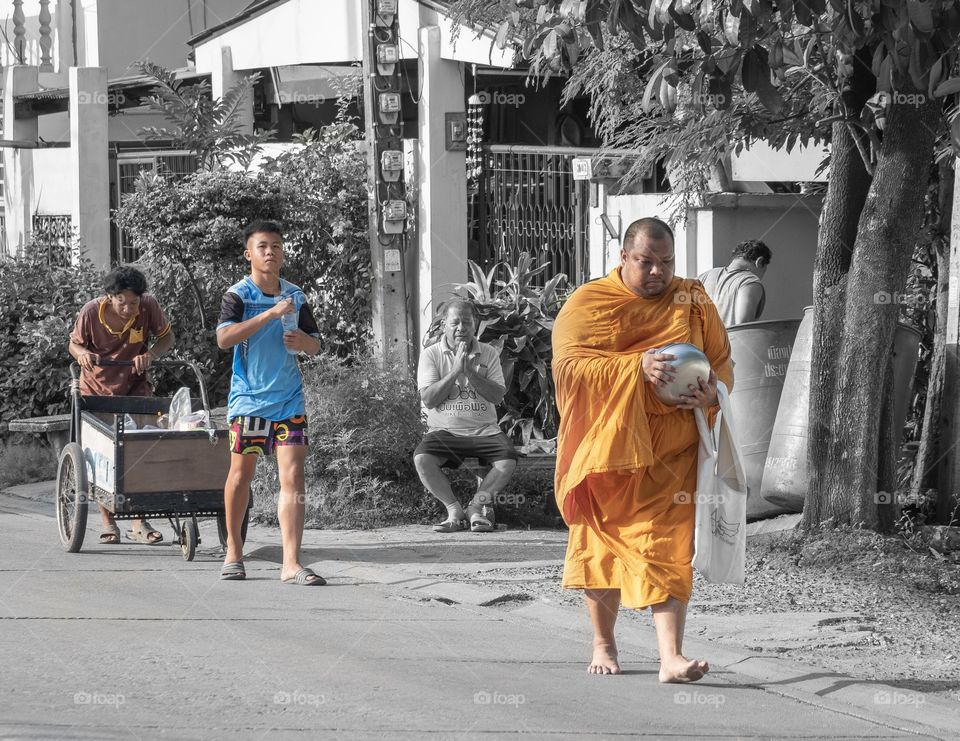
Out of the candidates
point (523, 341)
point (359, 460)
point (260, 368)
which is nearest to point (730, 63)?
point (260, 368)

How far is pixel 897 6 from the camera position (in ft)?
22.2

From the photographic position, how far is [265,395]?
8125 millimetres

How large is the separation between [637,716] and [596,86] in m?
6.99

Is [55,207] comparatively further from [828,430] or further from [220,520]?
[828,430]

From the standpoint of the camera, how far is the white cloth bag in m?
6.10

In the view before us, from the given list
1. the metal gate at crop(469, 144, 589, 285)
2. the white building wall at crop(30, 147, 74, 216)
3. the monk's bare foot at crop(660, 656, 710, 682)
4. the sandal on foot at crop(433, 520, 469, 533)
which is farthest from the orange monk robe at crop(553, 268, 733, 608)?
the white building wall at crop(30, 147, 74, 216)

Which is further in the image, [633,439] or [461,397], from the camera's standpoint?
[461,397]

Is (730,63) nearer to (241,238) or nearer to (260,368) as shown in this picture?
(260,368)

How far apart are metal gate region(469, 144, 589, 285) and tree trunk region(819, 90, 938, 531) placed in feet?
15.9

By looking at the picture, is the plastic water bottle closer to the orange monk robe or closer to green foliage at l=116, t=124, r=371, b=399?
the orange monk robe

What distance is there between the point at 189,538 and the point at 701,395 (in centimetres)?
406

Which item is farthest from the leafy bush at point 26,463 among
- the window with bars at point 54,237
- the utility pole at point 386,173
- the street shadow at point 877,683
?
the street shadow at point 877,683

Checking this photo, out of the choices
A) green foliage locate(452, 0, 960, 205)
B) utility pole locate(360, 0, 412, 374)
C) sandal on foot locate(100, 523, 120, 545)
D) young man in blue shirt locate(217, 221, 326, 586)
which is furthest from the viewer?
utility pole locate(360, 0, 412, 374)

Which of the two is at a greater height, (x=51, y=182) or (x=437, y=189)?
(x=51, y=182)
